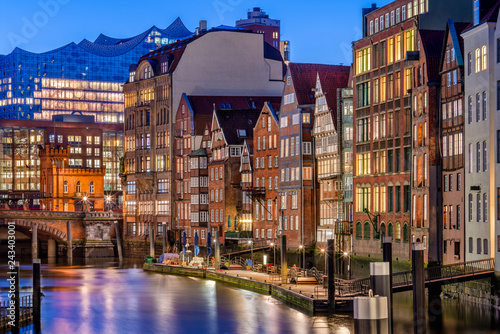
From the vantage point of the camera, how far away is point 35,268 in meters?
60.4

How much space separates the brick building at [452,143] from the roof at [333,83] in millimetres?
21914

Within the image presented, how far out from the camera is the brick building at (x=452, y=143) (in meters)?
73.9

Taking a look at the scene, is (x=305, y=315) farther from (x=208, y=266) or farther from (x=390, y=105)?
(x=208, y=266)

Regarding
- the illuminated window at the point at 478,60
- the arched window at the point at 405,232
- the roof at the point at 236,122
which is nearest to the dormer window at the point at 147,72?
the roof at the point at 236,122

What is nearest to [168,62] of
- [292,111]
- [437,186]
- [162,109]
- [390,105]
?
[162,109]

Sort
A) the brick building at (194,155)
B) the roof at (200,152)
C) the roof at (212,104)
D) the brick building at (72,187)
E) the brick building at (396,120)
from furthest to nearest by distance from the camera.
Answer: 1. the brick building at (72,187)
2. the roof at (212,104)
3. the brick building at (194,155)
4. the roof at (200,152)
5. the brick building at (396,120)

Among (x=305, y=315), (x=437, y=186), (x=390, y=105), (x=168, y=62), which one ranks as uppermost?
(x=168, y=62)

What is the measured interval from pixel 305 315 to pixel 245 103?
238 ft

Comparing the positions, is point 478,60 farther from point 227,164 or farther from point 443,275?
point 227,164

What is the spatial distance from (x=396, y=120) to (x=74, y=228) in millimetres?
67967

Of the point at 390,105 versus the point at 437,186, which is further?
the point at 390,105

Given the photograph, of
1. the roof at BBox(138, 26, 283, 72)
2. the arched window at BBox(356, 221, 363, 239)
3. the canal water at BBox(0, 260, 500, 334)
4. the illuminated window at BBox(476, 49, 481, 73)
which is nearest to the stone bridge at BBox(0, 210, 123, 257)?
the roof at BBox(138, 26, 283, 72)

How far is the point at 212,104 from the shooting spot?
136500 mm

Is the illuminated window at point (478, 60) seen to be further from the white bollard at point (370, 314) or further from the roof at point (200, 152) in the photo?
the roof at point (200, 152)
